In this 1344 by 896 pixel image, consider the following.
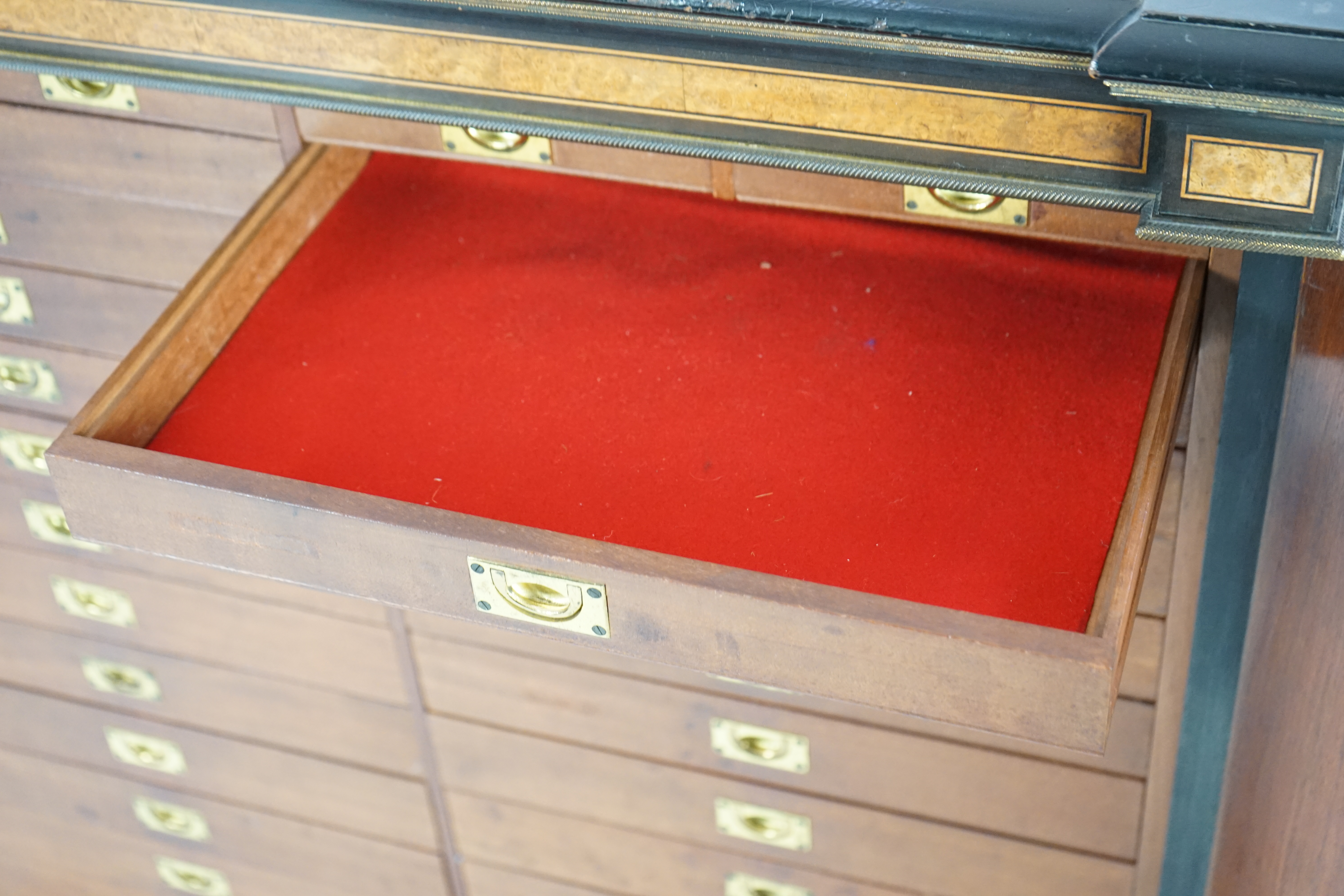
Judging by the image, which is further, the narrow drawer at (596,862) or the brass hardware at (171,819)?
the brass hardware at (171,819)

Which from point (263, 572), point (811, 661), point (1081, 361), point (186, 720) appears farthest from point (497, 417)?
point (186, 720)

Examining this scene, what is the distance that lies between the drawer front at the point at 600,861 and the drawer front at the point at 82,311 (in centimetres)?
67

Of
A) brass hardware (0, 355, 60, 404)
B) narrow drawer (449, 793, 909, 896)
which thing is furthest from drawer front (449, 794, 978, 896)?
brass hardware (0, 355, 60, 404)

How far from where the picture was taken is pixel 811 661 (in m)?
0.81

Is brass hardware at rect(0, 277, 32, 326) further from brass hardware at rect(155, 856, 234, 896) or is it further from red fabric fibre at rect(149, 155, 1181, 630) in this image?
brass hardware at rect(155, 856, 234, 896)

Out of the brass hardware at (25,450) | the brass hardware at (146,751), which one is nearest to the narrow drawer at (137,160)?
the brass hardware at (25,450)

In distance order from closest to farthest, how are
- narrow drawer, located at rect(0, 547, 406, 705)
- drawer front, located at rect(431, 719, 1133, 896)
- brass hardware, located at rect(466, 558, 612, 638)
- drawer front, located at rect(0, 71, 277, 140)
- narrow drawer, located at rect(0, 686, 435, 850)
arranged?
1. brass hardware, located at rect(466, 558, 612, 638)
2. drawer front, located at rect(0, 71, 277, 140)
3. drawer front, located at rect(431, 719, 1133, 896)
4. narrow drawer, located at rect(0, 547, 406, 705)
5. narrow drawer, located at rect(0, 686, 435, 850)

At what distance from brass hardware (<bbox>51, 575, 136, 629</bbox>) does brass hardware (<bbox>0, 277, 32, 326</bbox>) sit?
1.24 feet

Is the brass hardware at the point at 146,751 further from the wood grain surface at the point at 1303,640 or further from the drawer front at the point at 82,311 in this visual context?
the wood grain surface at the point at 1303,640

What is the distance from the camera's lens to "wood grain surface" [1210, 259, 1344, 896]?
732mm

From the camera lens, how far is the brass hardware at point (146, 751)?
1.87 m

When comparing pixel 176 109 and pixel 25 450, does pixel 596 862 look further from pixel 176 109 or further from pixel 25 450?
pixel 176 109

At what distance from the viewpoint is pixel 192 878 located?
2.00 m

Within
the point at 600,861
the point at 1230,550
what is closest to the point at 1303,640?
the point at 1230,550
